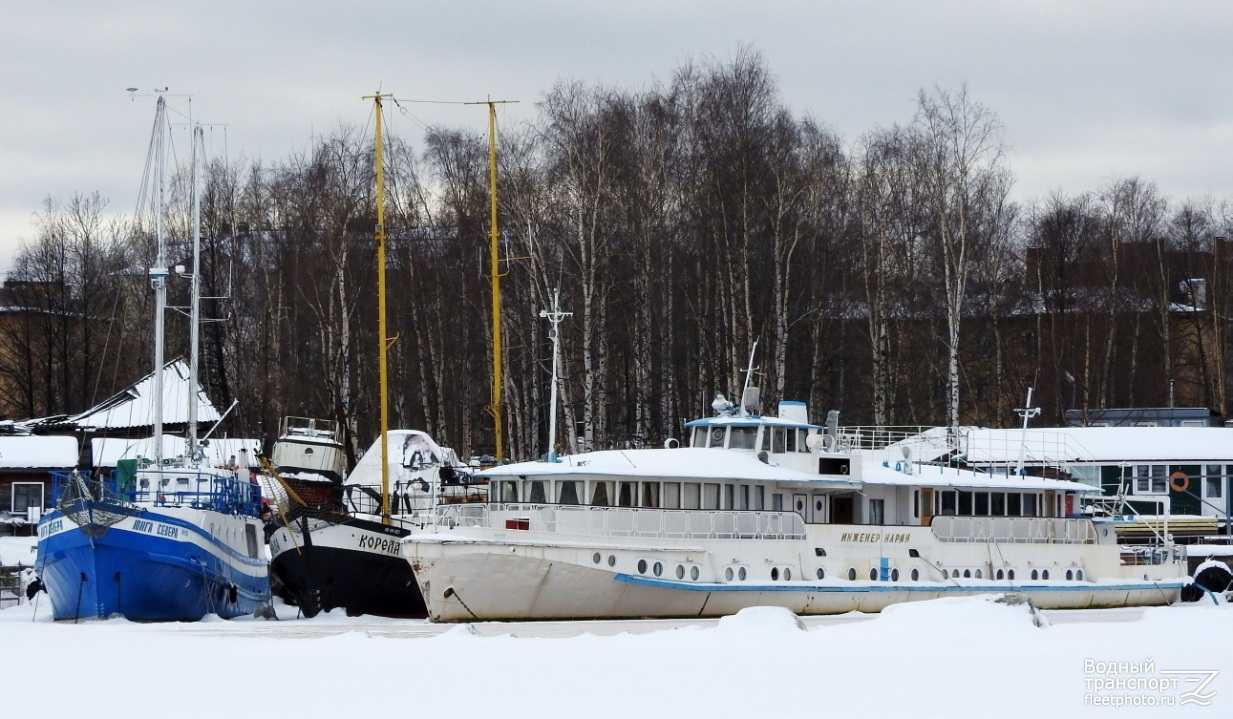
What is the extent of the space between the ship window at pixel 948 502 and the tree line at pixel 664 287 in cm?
1181

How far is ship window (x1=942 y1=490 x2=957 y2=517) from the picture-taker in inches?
1332

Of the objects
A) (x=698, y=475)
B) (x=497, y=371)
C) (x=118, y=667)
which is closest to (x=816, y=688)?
(x=118, y=667)

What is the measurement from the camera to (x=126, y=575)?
29797 mm

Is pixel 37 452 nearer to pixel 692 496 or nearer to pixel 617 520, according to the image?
pixel 617 520

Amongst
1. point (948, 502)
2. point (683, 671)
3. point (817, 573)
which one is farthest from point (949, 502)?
point (683, 671)

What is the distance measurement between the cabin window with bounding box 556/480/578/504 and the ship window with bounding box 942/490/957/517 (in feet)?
29.0

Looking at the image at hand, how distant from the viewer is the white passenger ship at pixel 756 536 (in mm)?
28469

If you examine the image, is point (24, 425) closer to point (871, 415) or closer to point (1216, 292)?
point (871, 415)

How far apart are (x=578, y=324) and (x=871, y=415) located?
45.1 ft

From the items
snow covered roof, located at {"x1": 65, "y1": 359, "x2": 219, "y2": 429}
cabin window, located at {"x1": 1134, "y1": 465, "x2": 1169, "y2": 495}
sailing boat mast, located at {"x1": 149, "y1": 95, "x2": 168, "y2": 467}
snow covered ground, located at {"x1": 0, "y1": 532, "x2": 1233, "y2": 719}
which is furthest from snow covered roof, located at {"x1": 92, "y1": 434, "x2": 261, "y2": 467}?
snow covered ground, located at {"x1": 0, "y1": 532, "x2": 1233, "y2": 719}

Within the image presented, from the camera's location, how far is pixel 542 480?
30.4m

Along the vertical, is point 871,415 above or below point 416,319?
below

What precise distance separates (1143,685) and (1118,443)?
123 ft

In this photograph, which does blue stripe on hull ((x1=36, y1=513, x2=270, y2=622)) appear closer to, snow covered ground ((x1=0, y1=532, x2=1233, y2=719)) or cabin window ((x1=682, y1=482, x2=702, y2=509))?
snow covered ground ((x1=0, y1=532, x2=1233, y2=719))
